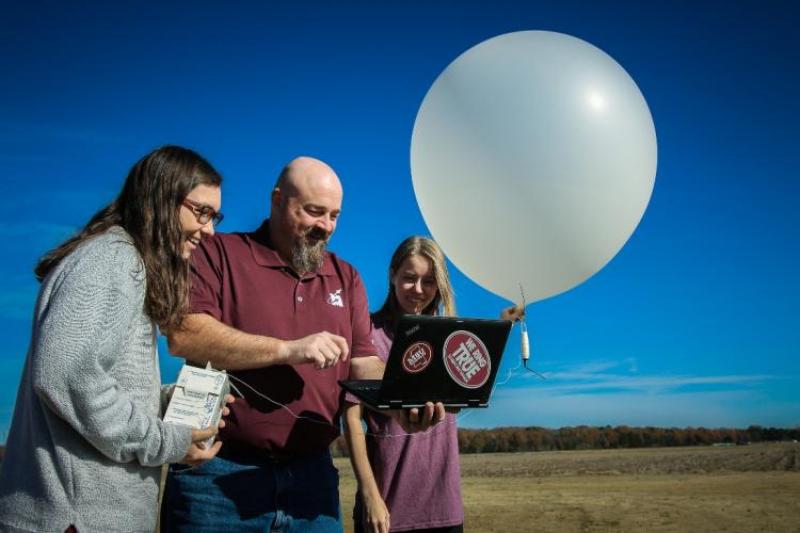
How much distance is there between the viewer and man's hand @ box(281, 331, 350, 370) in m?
2.21

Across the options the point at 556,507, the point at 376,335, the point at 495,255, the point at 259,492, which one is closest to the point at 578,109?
the point at 495,255

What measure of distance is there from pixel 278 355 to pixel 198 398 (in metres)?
0.31

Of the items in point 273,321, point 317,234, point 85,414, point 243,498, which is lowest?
point 243,498

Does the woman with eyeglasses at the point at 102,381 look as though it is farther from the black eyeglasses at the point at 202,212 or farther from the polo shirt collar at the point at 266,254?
the polo shirt collar at the point at 266,254

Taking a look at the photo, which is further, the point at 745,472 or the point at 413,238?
the point at 745,472

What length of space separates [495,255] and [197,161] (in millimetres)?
1988

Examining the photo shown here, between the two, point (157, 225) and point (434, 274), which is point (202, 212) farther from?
point (434, 274)

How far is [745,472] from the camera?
2209 cm

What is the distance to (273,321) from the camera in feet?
8.14

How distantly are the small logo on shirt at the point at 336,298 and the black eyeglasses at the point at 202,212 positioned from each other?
0.66 meters

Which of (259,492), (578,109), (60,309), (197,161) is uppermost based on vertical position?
(578,109)

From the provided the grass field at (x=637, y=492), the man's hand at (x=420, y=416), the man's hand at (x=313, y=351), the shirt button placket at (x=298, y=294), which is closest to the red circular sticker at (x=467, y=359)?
the man's hand at (x=420, y=416)

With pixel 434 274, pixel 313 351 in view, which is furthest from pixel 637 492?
pixel 313 351

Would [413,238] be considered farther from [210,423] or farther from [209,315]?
[210,423]
